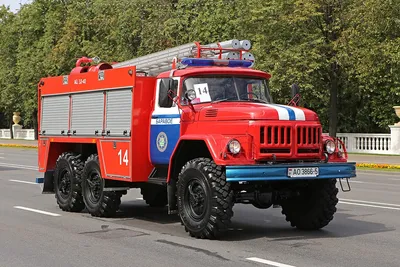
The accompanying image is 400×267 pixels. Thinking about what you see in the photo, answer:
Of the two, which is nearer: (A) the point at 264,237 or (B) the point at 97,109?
(A) the point at 264,237

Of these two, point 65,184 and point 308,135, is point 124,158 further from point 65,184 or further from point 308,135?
point 308,135

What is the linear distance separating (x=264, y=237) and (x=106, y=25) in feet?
147

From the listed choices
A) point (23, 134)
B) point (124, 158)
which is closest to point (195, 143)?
point (124, 158)

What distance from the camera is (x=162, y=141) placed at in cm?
1179

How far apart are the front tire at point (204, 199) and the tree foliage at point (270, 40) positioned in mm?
23071

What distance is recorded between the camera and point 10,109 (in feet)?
235

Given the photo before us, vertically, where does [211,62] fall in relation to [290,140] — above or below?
above

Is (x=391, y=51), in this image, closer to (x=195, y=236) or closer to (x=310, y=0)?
(x=310, y=0)

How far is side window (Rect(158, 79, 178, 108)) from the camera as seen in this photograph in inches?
456

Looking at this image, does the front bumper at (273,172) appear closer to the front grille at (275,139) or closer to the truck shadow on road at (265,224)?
the front grille at (275,139)

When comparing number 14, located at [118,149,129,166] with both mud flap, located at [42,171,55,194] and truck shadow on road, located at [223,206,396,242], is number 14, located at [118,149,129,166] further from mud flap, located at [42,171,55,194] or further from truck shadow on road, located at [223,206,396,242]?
mud flap, located at [42,171,55,194]

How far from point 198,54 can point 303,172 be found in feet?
10.3

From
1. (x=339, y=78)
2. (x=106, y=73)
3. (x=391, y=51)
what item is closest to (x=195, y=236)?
(x=106, y=73)

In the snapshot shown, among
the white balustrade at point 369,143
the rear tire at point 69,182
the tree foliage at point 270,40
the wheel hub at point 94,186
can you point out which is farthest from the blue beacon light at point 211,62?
the white balustrade at point 369,143
